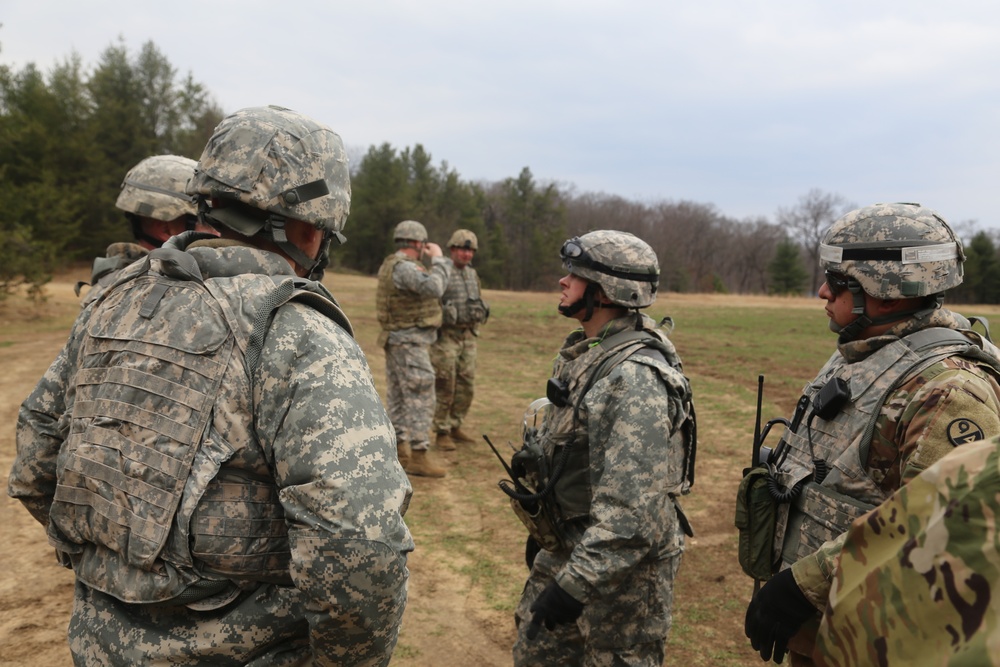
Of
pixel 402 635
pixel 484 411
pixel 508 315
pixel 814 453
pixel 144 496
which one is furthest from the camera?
pixel 508 315

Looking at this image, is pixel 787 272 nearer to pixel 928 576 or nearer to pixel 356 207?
pixel 356 207

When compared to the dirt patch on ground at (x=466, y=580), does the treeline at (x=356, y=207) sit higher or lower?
higher

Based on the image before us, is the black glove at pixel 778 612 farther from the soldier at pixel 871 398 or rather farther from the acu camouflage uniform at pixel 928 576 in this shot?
the acu camouflage uniform at pixel 928 576

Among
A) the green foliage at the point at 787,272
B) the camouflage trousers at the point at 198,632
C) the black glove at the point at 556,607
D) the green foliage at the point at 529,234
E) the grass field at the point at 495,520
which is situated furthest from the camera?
the green foliage at the point at 787,272

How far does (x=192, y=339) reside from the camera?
6.09 ft

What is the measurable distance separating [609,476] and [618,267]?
3.29 feet

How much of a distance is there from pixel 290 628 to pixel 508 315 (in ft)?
71.8

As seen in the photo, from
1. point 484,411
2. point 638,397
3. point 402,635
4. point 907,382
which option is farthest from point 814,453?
point 484,411

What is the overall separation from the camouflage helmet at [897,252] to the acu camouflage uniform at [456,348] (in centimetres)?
620

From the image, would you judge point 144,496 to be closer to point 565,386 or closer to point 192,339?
point 192,339

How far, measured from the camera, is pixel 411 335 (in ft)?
27.1

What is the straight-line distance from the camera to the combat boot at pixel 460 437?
941 cm

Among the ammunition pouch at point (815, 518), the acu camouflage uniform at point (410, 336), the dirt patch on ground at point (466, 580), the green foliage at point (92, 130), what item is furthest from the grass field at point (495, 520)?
the green foliage at point (92, 130)

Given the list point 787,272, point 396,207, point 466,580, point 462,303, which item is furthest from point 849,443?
point 787,272
